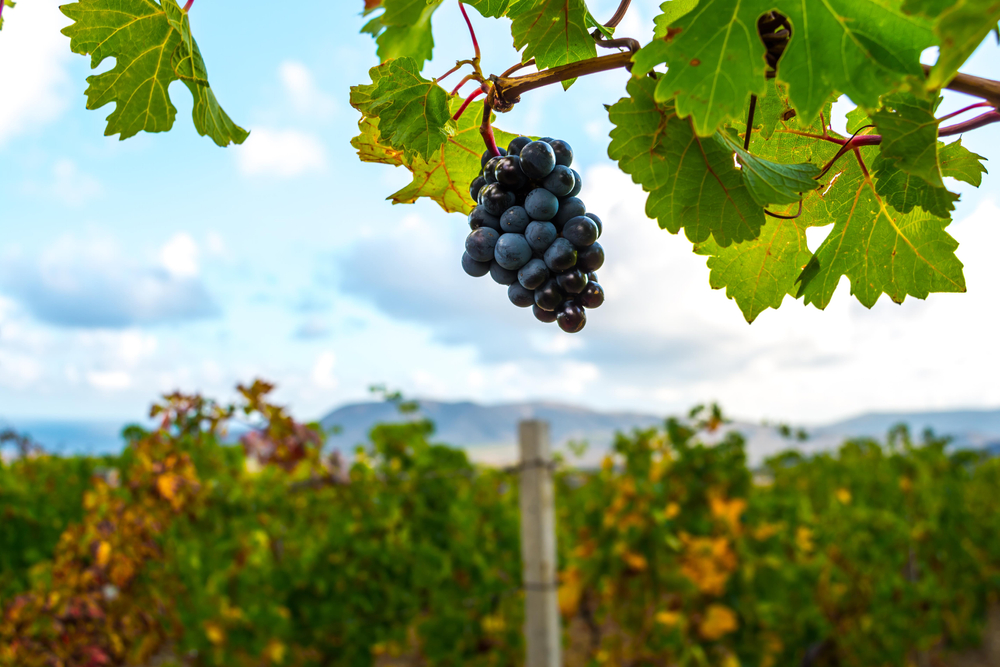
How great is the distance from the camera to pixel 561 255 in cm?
78

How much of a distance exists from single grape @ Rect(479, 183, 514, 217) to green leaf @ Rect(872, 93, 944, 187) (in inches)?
15.9

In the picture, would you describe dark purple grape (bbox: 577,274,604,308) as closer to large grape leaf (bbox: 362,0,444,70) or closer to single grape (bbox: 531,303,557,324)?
single grape (bbox: 531,303,557,324)

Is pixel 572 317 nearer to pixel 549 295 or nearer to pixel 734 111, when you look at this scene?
pixel 549 295

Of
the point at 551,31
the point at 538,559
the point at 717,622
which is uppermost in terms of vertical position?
the point at 551,31

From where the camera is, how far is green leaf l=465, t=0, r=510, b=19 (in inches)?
39.3

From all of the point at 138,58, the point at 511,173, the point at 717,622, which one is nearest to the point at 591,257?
the point at 511,173

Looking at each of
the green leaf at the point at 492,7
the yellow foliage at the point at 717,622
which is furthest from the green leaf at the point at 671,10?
the yellow foliage at the point at 717,622

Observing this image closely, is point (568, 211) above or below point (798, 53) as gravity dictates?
below

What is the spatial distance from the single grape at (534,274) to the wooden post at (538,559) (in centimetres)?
266

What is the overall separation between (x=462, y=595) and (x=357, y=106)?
10.3ft

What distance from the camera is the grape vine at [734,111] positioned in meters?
0.68

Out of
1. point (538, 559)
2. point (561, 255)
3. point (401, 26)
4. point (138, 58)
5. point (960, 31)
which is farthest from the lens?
point (538, 559)

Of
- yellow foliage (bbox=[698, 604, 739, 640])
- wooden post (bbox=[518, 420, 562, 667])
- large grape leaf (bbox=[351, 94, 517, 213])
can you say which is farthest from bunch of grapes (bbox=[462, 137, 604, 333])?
yellow foliage (bbox=[698, 604, 739, 640])

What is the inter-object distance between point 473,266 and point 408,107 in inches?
8.3
